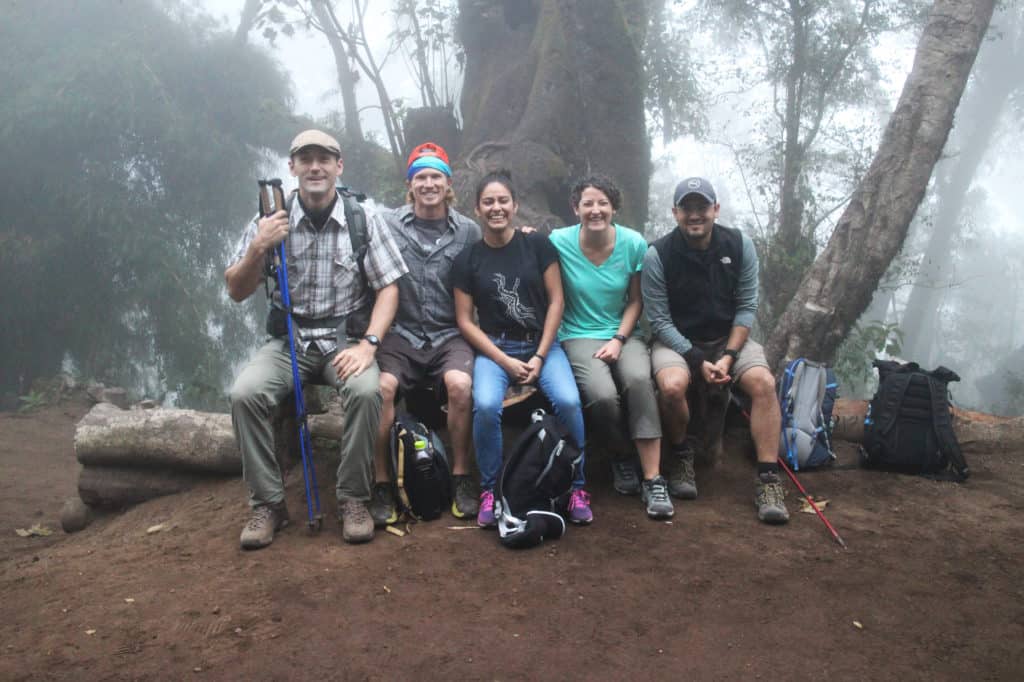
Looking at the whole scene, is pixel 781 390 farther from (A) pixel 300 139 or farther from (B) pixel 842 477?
(A) pixel 300 139

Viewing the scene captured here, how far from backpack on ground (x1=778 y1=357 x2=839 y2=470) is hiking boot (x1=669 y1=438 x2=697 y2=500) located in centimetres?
86

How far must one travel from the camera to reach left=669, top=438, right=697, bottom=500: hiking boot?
4402 mm

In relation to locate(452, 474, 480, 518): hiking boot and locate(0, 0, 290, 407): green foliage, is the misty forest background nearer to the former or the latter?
locate(0, 0, 290, 407): green foliage

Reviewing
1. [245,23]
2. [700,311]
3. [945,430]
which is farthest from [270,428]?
[245,23]

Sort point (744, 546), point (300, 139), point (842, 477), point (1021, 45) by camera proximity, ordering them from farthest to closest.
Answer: point (1021, 45), point (842, 477), point (300, 139), point (744, 546)

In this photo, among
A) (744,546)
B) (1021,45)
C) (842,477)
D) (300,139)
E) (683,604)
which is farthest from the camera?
(1021,45)

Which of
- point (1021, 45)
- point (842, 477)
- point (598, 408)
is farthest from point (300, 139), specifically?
point (1021, 45)

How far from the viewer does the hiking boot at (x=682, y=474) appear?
Result: 440 cm

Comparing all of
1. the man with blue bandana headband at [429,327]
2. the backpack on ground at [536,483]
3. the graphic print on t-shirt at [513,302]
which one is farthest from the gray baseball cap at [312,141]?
the backpack on ground at [536,483]

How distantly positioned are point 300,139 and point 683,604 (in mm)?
2994

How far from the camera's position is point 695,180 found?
173 inches

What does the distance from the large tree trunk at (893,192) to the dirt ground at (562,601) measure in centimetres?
256

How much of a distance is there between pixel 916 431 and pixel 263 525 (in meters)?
4.10

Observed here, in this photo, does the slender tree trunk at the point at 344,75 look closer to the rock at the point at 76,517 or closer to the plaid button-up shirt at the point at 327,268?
the rock at the point at 76,517
